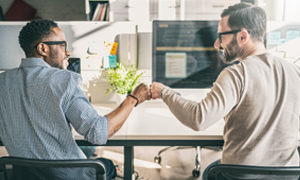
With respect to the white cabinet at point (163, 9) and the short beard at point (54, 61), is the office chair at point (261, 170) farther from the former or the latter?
the white cabinet at point (163, 9)

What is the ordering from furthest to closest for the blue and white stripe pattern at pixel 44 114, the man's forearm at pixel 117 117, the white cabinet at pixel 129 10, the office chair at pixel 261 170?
the white cabinet at pixel 129 10
the man's forearm at pixel 117 117
the blue and white stripe pattern at pixel 44 114
the office chair at pixel 261 170

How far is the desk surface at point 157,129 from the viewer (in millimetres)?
1281

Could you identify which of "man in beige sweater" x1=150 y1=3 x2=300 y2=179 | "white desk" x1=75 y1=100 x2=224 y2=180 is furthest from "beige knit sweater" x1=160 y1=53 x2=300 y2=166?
"white desk" x1=75 y1=100 x2=224 y2=180

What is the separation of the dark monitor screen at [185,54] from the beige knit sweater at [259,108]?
685mm

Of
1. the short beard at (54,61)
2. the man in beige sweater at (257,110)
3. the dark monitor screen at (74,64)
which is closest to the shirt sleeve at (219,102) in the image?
the man in beige sweater at (257,110)

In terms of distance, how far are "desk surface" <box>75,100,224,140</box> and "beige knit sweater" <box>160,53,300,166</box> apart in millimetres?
309

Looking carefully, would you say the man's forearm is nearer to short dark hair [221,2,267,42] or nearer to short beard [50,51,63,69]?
short beard [50,51,63,69]

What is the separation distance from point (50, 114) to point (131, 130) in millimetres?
532

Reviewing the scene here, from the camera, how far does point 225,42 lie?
1194 millimetres

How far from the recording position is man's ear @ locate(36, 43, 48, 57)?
3.69 ft

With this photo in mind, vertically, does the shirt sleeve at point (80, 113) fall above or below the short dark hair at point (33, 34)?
below

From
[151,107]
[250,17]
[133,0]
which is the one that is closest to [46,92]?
[250,17]

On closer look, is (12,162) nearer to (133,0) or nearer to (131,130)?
(131,130)

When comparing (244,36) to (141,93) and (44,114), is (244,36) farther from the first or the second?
(44,114)
